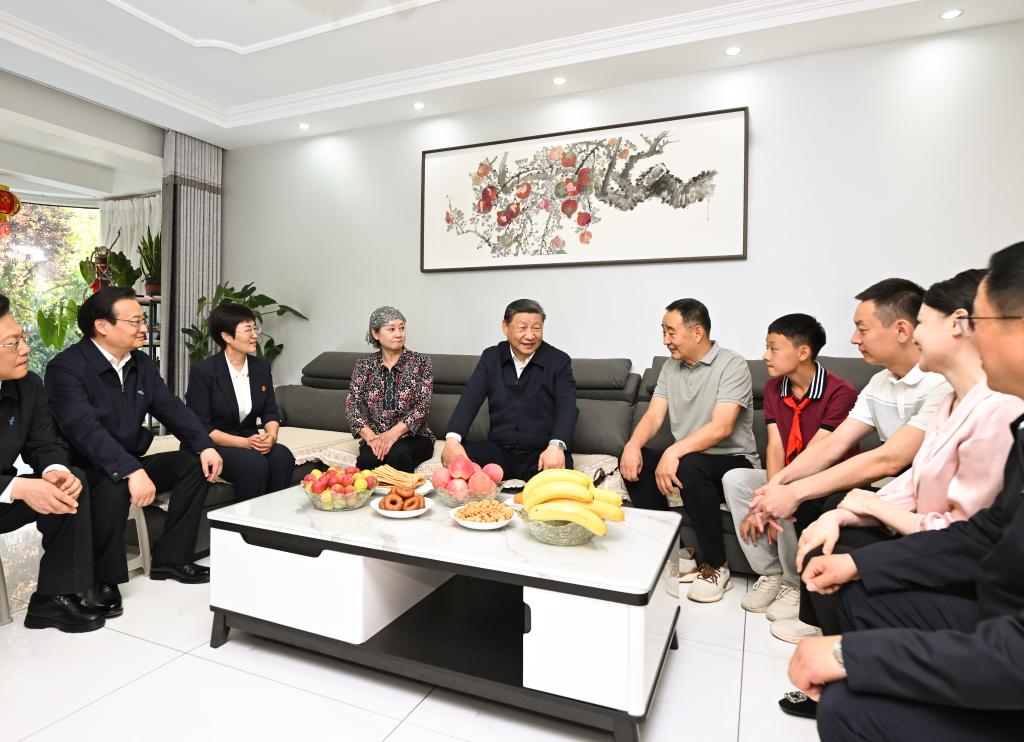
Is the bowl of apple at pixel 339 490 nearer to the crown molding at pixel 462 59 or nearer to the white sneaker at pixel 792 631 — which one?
the white sneaker at pixel 792 631

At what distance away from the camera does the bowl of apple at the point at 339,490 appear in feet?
Result: 6.24

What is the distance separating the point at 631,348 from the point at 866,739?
9.06 feet

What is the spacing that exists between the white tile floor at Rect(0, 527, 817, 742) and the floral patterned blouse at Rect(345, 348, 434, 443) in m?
1.34

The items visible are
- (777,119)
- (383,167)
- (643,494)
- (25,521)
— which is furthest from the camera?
(383,167)

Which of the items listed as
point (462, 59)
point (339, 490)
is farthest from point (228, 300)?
point (339, 490)

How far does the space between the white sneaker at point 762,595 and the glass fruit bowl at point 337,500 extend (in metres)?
1.47

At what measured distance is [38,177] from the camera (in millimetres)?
5078

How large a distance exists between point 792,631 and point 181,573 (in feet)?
7.65

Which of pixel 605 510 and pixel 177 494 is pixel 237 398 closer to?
pixel 177 494

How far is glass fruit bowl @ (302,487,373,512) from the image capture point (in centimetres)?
190

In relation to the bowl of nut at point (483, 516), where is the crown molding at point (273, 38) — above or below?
above

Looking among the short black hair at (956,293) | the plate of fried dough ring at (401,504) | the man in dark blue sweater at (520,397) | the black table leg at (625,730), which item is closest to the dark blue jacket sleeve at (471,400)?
the man in dark blue sweater at (520,397)

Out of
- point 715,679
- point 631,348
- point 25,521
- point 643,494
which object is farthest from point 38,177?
point 715,679

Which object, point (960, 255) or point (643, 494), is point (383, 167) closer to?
point (643, 494)
